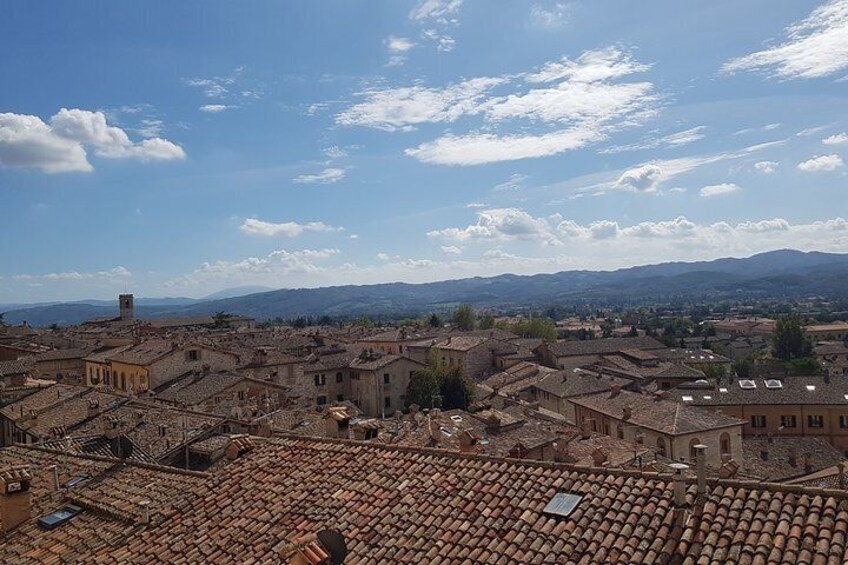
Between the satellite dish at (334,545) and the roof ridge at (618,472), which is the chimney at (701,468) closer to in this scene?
the roof ridge at (618,472)

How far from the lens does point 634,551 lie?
27.3 ft

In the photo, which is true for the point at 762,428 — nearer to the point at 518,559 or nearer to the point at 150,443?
the point at 150,443

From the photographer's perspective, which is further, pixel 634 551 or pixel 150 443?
pixel 150 443

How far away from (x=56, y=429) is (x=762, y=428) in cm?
5120

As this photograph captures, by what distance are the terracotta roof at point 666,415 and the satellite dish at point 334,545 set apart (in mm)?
33480

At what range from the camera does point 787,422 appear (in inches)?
2142

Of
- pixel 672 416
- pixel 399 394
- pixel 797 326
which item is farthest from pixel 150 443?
pixel 797 326

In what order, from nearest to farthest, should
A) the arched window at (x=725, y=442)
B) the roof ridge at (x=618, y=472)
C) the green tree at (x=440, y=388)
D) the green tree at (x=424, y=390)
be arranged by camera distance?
1. the roof ridge at (x=618, y=472)
2. the arched window at (x=725, y=442)
3. the green tree at (x=424, y=390)
4. the green tree at (x=440, y=388)

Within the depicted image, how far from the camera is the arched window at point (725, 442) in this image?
4017 centimetres

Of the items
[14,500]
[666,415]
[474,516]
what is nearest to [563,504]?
[474,516]

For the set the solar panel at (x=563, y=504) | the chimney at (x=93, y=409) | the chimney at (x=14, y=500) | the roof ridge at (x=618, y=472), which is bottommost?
the chimney at (x=93, y=409)

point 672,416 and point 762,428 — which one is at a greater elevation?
point 672,416

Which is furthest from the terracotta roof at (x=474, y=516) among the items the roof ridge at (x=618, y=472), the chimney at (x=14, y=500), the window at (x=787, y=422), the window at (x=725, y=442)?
the window at (x=787, y=422)

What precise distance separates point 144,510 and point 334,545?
507 cm
